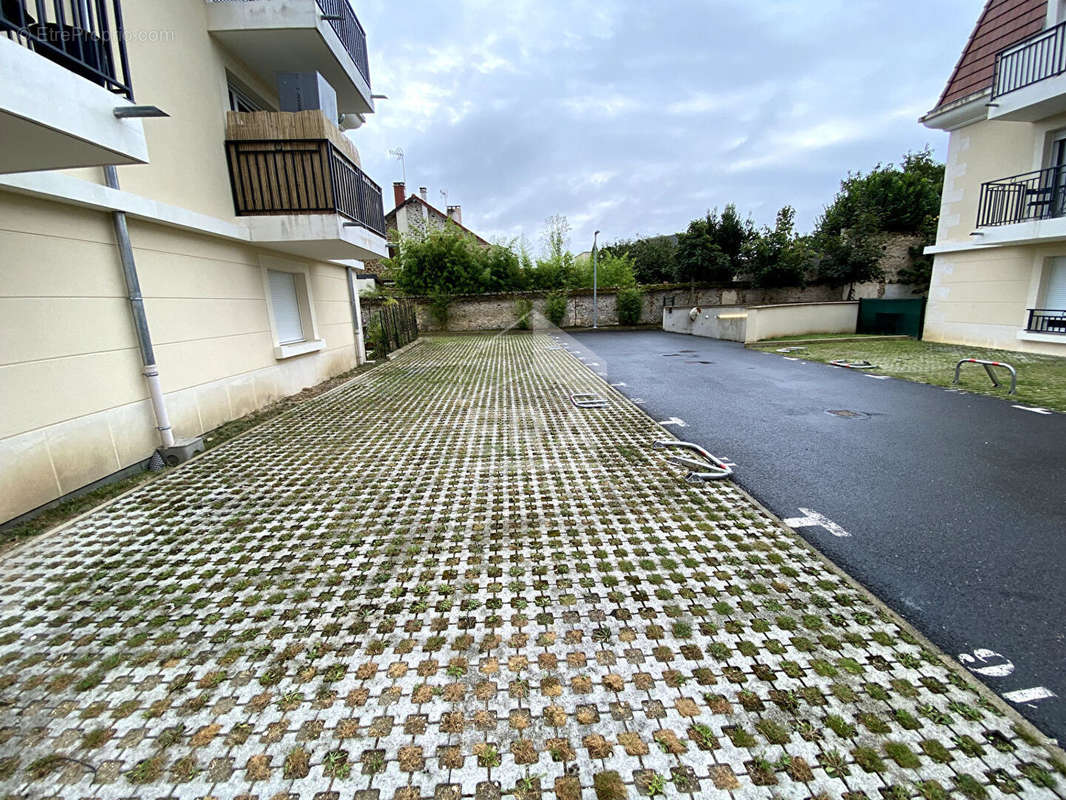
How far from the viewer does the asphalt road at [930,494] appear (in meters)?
2.08

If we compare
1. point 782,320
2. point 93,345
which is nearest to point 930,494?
point 93,345

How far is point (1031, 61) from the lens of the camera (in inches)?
360

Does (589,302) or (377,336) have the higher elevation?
(589,302)

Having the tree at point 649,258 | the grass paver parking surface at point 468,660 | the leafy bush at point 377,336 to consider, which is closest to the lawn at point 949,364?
the grass paver parking surface at point 468,660

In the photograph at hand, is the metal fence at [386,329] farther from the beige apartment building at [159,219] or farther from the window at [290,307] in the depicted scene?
the window at [290,307]

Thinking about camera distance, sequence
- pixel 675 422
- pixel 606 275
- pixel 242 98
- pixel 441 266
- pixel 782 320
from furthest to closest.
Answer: pixel 606 275 → pixel 441 266 → pixel 782 320 → pixel 242 98 → pixel 675 422

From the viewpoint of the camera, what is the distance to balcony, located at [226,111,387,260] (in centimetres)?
619

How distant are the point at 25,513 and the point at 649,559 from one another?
4.40 m

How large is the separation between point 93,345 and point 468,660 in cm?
429

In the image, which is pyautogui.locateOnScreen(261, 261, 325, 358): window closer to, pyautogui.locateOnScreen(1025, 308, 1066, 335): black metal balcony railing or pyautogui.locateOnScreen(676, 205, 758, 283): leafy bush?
pyautogui.locateOnScreen(1025, 308, 1066, 335): black metal balcony railing

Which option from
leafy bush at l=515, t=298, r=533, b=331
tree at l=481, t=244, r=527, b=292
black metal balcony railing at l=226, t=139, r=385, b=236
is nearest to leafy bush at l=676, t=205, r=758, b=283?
leafy bush at l=515, t=298, r=533, b=331

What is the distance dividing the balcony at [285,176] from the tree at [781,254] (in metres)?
19.8

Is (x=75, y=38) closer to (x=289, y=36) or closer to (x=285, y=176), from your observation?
(x=285, y=176)

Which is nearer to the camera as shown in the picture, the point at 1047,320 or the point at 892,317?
the point at 1047,320
